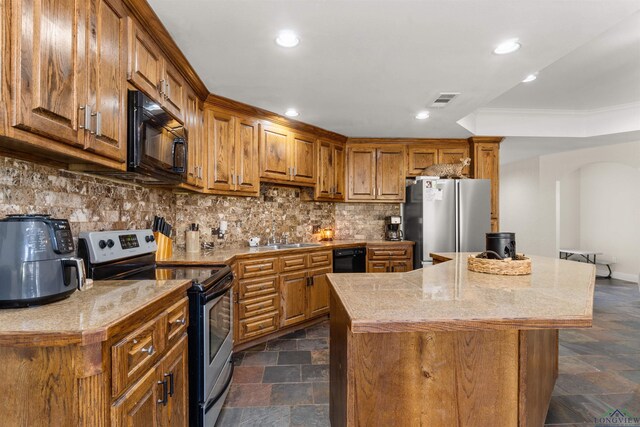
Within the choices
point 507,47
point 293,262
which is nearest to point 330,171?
point 293,262

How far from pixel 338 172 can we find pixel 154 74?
8.72 ft

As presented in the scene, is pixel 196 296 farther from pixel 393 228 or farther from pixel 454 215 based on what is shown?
pixel 393 228

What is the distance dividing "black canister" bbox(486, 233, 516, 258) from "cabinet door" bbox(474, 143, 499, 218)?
8.10ft

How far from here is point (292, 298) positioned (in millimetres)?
3326

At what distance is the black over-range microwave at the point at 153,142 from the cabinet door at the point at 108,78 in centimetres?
4

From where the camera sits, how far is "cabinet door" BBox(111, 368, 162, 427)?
1.02m

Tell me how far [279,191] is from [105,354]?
3.15 meters

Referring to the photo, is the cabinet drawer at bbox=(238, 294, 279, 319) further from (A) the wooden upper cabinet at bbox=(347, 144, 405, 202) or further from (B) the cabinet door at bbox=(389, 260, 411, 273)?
(A) the wooden upper cabinet at bbox=(347, 144, 405, 202)

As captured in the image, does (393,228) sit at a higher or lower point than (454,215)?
lower

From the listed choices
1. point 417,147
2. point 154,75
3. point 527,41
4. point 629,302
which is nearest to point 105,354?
point 154,75

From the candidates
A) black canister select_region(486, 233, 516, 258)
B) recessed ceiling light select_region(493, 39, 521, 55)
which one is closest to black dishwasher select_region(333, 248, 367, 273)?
black canister select_region(486, 233, 516, 258)

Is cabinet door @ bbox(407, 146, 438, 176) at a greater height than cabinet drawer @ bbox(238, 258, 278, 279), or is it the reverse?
cabinet door @ bbox(407, 146, 438, 176)

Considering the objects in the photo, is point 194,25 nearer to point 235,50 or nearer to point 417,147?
point 235,50

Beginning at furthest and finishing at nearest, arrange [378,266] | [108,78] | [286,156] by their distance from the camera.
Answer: [378,266], [286,156], [108,78]
